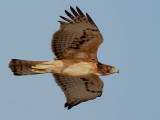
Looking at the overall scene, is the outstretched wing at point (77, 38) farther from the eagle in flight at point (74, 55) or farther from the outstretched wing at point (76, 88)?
the outstretched wing at point (76, 88)

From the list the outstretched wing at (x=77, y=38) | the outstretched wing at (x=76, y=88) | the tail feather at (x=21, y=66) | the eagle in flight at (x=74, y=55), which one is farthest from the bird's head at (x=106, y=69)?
the tail feather at (x=21, y=66)

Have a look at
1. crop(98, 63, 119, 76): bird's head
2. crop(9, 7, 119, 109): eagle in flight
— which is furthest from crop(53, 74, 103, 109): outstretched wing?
crop(98, 63, 119, 76): bird's head

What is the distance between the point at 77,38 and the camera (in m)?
11.0

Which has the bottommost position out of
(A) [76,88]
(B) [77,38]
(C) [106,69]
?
(A) [76,88]

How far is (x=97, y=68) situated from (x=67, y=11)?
1.75 metres

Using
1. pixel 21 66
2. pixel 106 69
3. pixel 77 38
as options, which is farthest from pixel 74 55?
pixel 21 66

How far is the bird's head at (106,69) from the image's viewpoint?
1099cm

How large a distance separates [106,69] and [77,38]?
1166 millimetres

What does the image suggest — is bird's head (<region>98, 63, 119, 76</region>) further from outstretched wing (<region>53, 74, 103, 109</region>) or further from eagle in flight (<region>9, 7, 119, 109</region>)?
outstretched wing (<region>53, 74, 103, 109</region>)

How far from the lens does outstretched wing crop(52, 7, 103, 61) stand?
1073cm

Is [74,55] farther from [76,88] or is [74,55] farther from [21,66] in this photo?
[21,66]

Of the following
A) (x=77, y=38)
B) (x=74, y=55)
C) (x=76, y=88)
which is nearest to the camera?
(x=77, y=38)

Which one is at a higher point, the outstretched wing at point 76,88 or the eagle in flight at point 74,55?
the eagle in flight at point 74,55

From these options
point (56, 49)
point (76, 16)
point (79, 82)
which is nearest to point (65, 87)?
point (79, 82)
